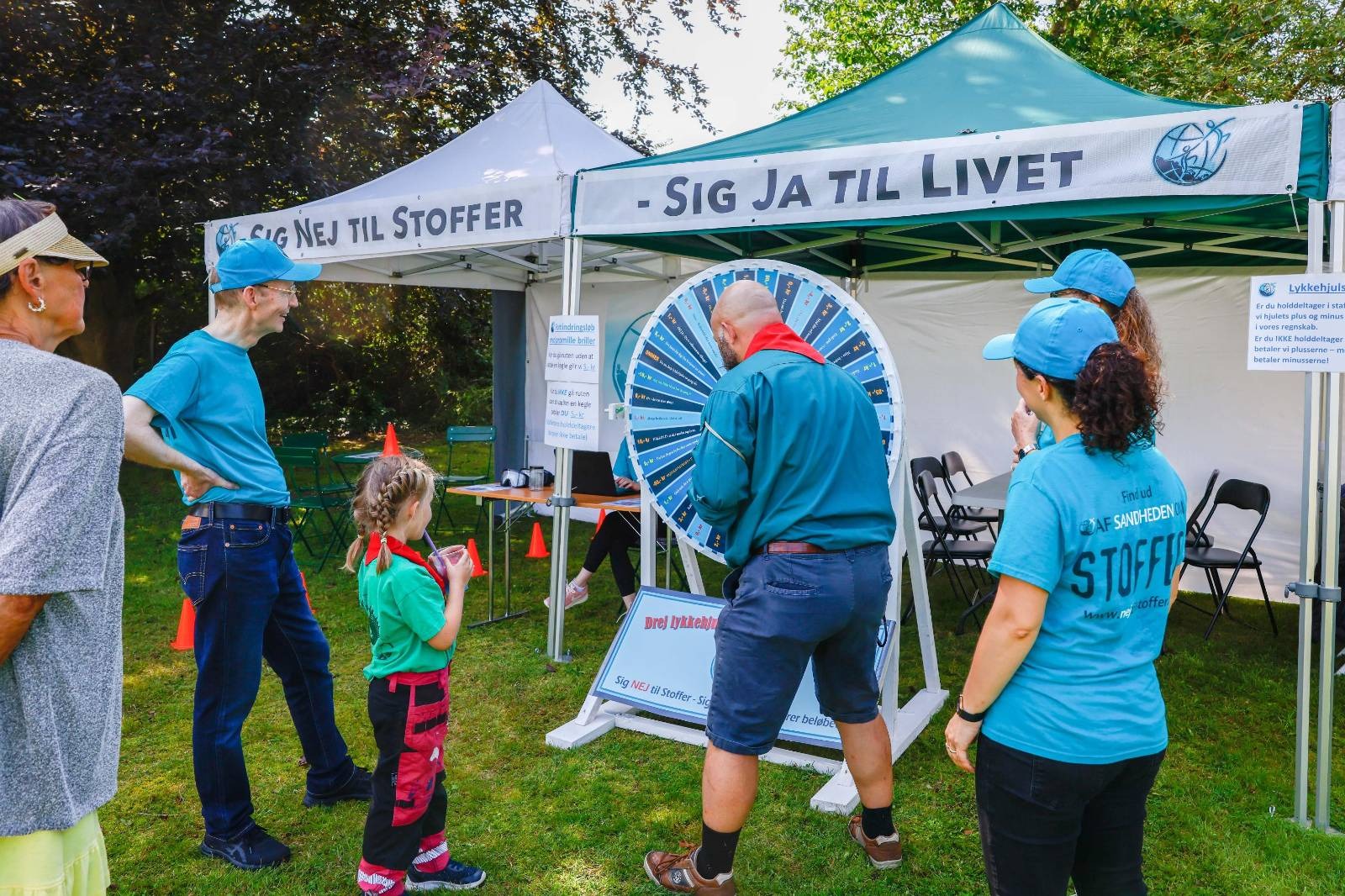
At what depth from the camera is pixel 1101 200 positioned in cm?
287

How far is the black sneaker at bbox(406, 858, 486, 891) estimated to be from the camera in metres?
2.41

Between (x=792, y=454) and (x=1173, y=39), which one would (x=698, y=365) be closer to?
(x=792, y=454)

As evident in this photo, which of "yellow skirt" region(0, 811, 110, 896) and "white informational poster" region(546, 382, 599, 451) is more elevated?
"white informational poster" region(546, 382, 599, 451)

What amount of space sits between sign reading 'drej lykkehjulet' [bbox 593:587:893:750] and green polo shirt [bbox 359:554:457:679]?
50.1 inches

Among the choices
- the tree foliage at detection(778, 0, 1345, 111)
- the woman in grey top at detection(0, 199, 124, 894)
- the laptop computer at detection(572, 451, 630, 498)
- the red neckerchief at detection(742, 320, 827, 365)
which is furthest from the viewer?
the tree foliage at detection(778, 0, 1345, 111)

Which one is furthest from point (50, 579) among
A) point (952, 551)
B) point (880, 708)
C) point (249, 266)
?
point (952, 551)

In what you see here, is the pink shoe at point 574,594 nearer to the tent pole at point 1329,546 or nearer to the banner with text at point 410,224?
the banner with text at point 410,224

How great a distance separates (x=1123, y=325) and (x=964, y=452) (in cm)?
431

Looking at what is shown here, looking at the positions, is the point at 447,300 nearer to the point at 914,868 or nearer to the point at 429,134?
the point at 429,134

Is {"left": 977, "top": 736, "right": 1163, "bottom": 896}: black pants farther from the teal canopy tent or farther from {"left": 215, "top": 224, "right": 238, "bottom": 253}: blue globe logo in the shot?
{"left": 215, "top": 224, "right": 238, "bottom": 253}: blue globe logo

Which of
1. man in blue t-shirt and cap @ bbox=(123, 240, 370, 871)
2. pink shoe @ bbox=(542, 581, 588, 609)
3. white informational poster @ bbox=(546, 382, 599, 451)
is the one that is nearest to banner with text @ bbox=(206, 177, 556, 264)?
white informational poster @ bbox=(546, 382, 599, 451)

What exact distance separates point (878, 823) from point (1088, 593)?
1437 mm

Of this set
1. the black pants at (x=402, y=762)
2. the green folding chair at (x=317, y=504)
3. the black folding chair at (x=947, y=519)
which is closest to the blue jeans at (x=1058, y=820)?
the black pants at (x=402, y=762)

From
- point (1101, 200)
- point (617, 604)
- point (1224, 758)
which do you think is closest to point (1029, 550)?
point (1101, 200)
